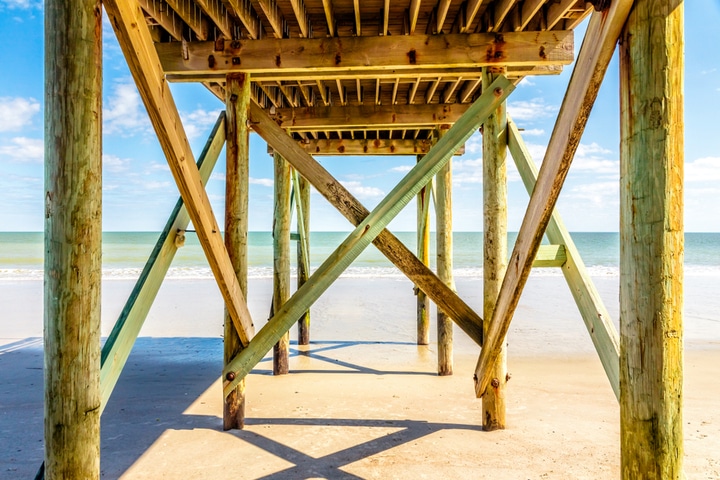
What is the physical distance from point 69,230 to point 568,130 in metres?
2.53

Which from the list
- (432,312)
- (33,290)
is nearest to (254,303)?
(432,312)

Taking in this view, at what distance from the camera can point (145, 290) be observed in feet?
10.5

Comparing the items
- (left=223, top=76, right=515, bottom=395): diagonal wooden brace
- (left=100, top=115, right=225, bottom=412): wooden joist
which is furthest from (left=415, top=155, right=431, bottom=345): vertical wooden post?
(left=100, top=115, right=225, bottom=412): wooden joist

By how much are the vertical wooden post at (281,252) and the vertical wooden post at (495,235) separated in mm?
3191

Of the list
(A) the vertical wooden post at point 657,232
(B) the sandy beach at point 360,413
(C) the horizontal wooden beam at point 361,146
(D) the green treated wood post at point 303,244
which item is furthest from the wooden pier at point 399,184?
(D) the green treated wood post at point 303,244

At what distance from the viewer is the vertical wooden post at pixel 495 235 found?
451 centimetres

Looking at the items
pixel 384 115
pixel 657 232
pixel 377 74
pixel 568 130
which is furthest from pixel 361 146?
pixel 657 232

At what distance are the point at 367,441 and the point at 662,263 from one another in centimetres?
329

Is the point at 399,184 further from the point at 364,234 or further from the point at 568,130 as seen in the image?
the point at 568,130

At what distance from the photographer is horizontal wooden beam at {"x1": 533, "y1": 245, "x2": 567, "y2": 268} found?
366 cm

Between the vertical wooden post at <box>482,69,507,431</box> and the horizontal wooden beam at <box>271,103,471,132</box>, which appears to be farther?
the horizontal wooden beam at <box>271,103,471,132</box>

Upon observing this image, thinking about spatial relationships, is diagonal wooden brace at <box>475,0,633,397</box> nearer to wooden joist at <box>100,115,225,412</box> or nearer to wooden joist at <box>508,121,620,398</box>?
wooden joist at <box>508,121,620,398</box>

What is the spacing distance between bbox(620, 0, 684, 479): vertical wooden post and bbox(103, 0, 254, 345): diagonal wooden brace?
2401 mm

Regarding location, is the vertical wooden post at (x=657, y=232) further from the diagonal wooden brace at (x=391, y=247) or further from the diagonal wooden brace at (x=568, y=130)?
the diagonal wooden brace at (x=391, y=247)
